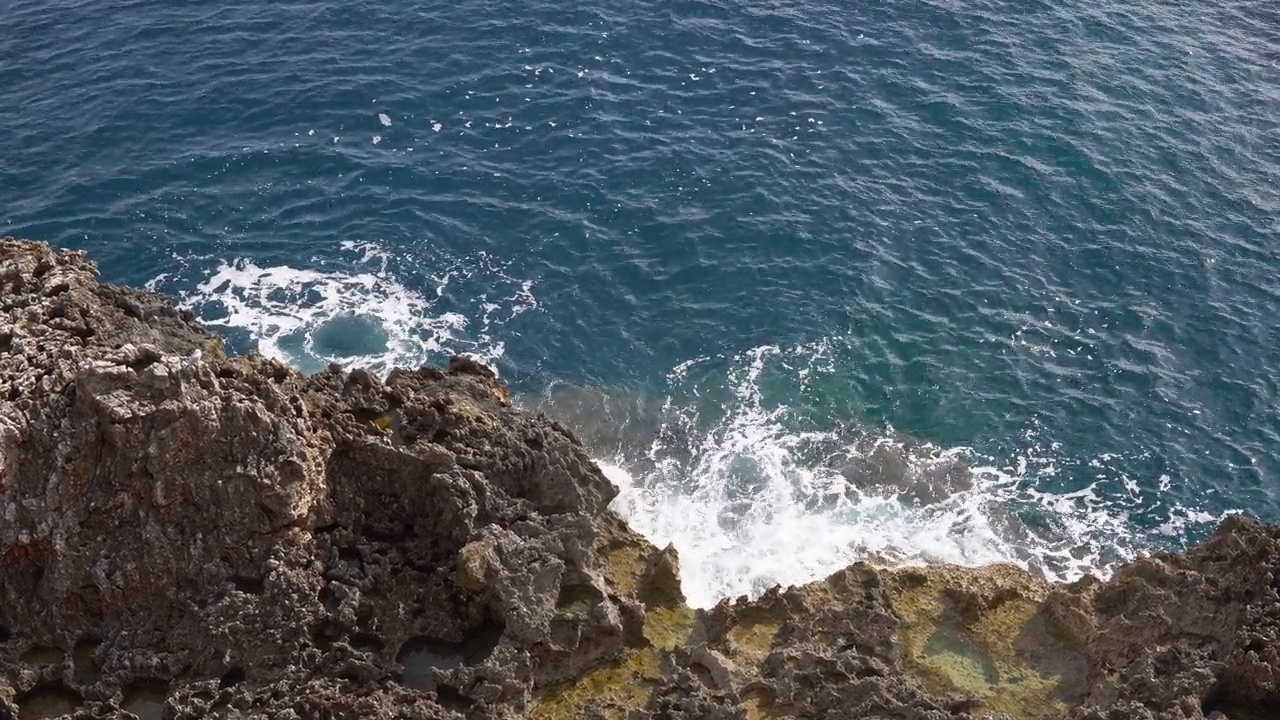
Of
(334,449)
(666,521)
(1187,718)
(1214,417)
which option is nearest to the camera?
(1187,718)

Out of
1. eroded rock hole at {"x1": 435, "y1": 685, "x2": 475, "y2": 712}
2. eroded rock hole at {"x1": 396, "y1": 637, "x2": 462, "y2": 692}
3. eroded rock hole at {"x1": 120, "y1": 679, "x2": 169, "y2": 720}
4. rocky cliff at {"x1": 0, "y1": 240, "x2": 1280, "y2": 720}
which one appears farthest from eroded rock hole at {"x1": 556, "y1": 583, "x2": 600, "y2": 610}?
eroded rock hole at {"x1": 120, "y1": 679, "x2": 169, "y2": 720}

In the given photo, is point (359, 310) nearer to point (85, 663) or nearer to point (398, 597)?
point (398, 597)

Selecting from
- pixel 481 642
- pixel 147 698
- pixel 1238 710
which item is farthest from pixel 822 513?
pixel 147 698

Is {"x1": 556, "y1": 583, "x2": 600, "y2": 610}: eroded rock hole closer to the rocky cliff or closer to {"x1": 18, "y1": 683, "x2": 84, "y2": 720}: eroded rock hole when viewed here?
the rocky cliff

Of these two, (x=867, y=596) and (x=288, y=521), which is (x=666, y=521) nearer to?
(x=867, y=596)

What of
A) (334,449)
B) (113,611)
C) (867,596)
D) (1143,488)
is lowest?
(1143,488)

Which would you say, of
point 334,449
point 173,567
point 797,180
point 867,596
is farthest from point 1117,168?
point 173,567
